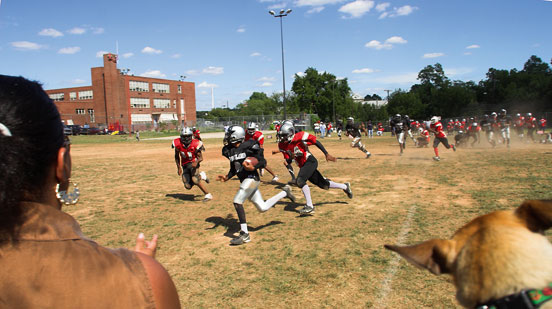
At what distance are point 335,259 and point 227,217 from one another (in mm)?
3771

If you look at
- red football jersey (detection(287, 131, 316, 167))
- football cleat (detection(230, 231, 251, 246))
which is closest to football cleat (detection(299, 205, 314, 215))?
red football jersey (detection(287, 131, 316, 167))

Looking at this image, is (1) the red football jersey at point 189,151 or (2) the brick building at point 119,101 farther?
(2) the brick building at point 119,101

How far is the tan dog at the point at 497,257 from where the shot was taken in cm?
129

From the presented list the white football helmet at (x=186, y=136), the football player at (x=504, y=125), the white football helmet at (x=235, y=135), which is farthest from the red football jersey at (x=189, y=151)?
the football player at (x=504, y=125)

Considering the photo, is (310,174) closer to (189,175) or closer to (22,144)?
(189,175)

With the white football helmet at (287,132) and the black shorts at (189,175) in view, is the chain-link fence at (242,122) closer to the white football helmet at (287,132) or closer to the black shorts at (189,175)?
the black shorts at (189,175)

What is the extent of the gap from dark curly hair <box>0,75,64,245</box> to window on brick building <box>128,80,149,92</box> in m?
88.5

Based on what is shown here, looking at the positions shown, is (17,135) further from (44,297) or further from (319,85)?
(319,85)

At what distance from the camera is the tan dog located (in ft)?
4.23

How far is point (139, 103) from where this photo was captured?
276ft

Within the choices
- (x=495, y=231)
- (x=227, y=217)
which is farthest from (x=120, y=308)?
(x=227, y=217)

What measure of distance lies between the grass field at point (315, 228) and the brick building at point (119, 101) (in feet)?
194

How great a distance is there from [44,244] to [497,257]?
164 cm

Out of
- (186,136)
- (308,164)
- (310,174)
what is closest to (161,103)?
(186,136)
